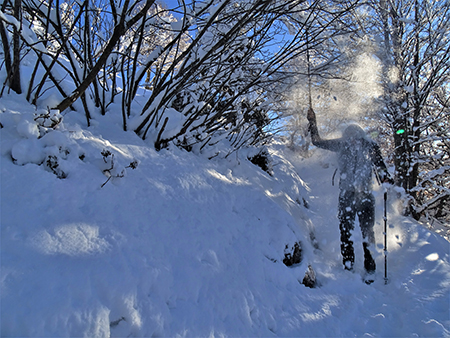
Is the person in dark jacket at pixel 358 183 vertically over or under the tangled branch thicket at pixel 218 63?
under

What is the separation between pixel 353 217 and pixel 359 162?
76cm

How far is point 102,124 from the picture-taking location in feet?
8.29

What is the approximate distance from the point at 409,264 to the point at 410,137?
5442 millimetres

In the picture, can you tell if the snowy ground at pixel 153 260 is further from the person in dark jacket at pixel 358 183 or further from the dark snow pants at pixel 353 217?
the person in dark jacket at pixel 358 183

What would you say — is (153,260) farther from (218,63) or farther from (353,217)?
(353,217)

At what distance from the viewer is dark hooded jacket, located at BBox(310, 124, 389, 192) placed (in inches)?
142

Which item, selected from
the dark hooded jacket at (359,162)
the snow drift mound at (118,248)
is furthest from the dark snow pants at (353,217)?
the snow drift mound at (118,248)

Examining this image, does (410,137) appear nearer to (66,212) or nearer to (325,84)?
(325,84)

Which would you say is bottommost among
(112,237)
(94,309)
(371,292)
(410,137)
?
(371,292)

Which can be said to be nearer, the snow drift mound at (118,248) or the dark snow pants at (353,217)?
the snow drift mound at (118,248)

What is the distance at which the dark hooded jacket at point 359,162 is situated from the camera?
3.60 meters

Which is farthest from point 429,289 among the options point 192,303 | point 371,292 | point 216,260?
point 192,303

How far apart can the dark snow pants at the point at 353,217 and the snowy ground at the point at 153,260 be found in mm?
364

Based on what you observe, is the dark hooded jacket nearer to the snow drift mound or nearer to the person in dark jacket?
the person in dark jacket
